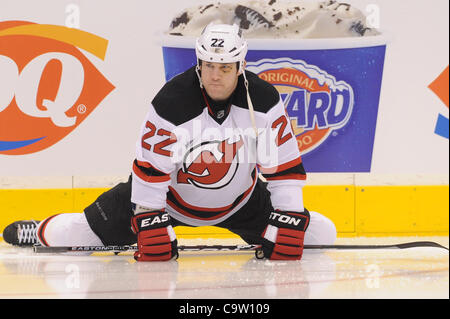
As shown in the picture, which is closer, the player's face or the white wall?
the player's face

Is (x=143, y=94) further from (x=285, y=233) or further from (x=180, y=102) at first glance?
(x=285, y=233)

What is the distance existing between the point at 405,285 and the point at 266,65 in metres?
1.26

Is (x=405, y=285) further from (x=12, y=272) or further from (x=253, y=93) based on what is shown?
(x=12, y=272)

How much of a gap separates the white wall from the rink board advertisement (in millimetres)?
83

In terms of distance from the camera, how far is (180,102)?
8.18ft

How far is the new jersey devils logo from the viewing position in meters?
2.57

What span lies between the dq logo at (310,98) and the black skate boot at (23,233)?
1.03 meters

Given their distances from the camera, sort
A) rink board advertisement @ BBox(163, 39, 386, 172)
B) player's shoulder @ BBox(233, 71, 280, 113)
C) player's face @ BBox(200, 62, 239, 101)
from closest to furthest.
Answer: player's face @ BBox(200, 62, 239, 101) < player's shoulder @ BBox(233, 71, 280, 113) < rink board advertisement @ BBox(163, 39, 386, 172)

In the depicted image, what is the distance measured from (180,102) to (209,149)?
18 centimetres

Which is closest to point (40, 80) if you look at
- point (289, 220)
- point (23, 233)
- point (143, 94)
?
point (143, 94)

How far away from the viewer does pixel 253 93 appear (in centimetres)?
255

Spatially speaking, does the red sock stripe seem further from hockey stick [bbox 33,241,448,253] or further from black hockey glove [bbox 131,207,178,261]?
black hockey glove [bbox 131,207,178,261]

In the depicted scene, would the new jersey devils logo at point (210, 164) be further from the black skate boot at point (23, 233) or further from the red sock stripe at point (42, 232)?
the black skate boot at point (23, 233)

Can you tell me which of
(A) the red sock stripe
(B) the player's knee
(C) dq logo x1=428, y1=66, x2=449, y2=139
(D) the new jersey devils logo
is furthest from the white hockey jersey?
(C) dq logo x1=428, y1=66, x2=449, y2=139
